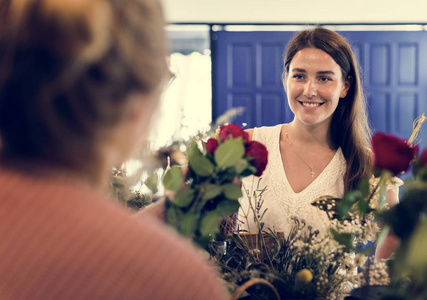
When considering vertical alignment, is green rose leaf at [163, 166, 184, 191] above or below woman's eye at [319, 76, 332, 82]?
below

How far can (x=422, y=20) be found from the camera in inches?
191

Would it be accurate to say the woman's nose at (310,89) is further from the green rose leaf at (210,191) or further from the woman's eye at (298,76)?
the green rose leaf at (210,191)

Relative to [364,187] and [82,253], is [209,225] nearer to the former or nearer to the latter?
[364,187]

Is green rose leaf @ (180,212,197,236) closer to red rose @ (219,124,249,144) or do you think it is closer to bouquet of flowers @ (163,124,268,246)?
bouquet of flowers @ (163,124,268,246)

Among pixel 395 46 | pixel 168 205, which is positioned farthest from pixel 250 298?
pixel 395 46

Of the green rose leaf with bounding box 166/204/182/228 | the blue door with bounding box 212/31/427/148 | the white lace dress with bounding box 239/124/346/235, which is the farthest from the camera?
the blue door with bounding box 212/31/427/148

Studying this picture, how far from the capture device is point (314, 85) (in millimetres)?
2006

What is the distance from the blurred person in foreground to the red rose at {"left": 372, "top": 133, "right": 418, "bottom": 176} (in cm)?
46

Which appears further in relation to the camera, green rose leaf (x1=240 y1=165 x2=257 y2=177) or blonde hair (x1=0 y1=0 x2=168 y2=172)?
green rose leaf (x1=240 y1=165 x2=257 y2=177)

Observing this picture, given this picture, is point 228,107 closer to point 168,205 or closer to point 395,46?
point 395,46

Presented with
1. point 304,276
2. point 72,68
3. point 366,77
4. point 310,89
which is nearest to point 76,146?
point 72,68

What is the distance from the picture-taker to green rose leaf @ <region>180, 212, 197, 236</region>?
0.98 m

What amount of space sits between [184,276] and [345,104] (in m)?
1.68

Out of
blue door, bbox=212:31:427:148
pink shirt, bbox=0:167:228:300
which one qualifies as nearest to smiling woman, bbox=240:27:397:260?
pink shirt, bbox=0:167:228:300
